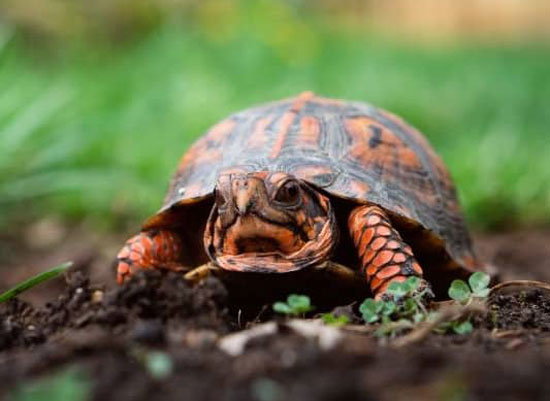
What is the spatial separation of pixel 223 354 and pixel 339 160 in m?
1.65

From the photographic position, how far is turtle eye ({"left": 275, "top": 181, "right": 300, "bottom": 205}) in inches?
122

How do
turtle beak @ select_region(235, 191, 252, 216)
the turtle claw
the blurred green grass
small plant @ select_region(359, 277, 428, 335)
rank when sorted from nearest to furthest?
small plant @ select_region(359, 277, 428, 335)
the turtle claw
turtle beak @ select_region(235, 191, 252, 216)
the blurred green grass

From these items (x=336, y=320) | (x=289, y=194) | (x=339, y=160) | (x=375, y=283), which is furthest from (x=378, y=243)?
(x=336, y=320)

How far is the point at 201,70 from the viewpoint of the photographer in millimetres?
10781

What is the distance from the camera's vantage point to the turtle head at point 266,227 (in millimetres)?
3049

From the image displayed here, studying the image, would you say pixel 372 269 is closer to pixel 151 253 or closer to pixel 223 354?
pixel 151 253

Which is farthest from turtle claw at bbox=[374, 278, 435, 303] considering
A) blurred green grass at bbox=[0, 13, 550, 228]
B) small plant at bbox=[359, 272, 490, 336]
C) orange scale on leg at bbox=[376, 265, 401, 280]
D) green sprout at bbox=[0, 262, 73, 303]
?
blurred green grass at bbox=[0, 13, 550, 228]

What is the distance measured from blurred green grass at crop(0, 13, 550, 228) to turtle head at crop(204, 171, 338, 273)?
3621mm

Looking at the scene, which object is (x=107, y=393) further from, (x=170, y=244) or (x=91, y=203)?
(x=91, y=203)

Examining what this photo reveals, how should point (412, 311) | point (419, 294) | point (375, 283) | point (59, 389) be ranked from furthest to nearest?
point (375, 283), point (419, 294), point (412, 311), point (59, 389)

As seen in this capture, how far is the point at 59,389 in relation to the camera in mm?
1751

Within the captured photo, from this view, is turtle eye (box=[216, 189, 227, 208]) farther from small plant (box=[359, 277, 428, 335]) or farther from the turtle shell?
small plant (box=[359, 277, 428, 335])

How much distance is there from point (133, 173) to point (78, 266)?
1.94 m

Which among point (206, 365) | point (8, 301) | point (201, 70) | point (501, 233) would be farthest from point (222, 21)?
point (206, 365)
